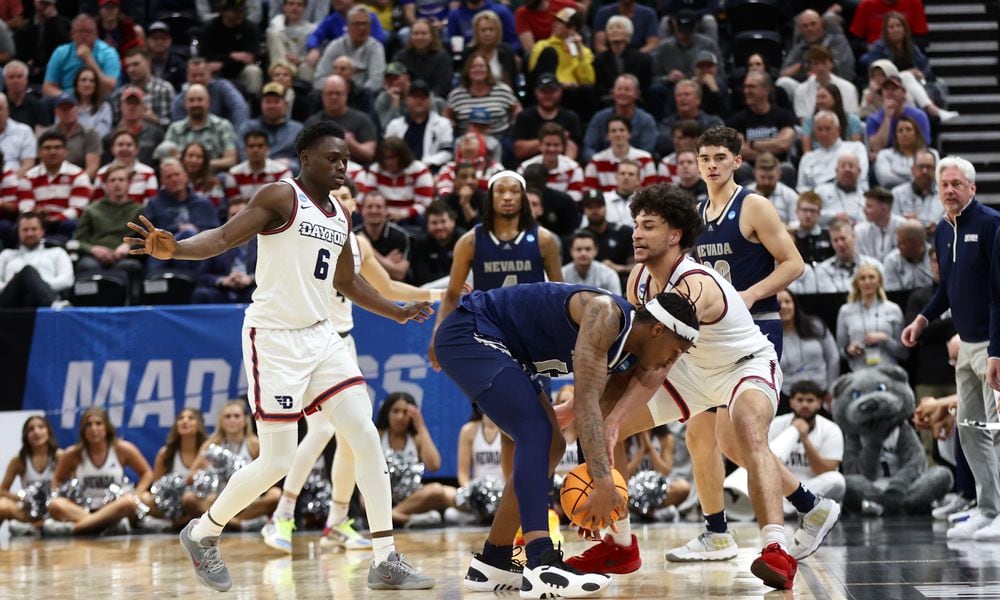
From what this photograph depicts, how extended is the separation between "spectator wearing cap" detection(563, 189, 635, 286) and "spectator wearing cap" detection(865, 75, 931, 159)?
350 centimetres

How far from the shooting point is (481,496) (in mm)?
10430

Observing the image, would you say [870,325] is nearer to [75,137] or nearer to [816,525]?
[816,525]

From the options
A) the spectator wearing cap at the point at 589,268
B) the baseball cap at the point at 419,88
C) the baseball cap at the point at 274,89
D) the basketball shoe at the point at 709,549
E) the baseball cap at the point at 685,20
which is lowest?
the basketball shoe at the point at 709,549

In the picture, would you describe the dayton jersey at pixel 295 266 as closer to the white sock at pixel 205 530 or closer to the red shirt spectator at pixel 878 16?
the white sock at pixel 205 530

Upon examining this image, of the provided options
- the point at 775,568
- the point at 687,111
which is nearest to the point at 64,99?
the point at 687,111

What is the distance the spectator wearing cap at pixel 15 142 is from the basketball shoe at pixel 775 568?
35.8ft

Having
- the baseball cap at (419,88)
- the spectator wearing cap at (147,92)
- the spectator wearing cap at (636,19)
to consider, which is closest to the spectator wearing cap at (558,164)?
the baseball cap at (419,88)

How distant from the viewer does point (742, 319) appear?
6.32 meters

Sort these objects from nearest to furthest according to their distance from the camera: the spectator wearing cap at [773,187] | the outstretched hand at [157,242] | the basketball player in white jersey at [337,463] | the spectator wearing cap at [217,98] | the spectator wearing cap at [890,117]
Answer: the outstretched hand at [157,242]
the basketball player in white jersey at [337,463]
the spectator wearing cap at [773,187]
the spectator wearing cap at [890,117]
the spectator wearing cap at [217,98]

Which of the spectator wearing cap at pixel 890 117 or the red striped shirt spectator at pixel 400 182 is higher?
the spectator wearing cap at pixel 890 117

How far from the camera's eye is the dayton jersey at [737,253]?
7188 millimetres

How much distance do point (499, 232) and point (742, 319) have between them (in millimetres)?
2334

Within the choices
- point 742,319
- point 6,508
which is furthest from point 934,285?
point 6,508

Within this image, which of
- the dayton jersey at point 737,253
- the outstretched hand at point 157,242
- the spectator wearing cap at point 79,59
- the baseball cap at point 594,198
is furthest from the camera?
the spectator wearing cap at point 79,59
